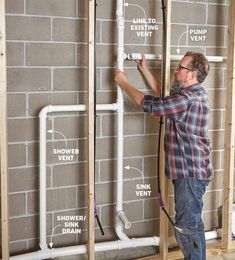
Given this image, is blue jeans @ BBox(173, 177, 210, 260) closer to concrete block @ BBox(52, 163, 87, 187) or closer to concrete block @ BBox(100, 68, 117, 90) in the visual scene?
concrete block @ BBox(52, 163, 87, 187)

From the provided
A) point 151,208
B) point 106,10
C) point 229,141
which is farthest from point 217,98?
point 106,10

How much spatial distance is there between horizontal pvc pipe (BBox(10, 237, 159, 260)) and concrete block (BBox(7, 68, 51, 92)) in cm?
100

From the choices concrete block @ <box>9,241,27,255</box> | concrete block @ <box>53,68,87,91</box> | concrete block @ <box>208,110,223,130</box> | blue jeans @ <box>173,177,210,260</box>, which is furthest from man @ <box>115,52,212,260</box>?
concrete block @ <box>9,241,27,255</box>

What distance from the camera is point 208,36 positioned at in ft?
8.75

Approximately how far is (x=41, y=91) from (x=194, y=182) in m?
1.05

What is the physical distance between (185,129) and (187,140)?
0.22 ft

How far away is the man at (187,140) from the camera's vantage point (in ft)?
6.99

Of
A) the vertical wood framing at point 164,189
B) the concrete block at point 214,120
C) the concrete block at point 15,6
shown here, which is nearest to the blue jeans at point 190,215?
the vertical wood framing at point 164,189

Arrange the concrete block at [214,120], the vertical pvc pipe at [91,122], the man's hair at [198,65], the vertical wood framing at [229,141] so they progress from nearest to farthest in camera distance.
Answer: the vertical pvc pipe at [91,122], the man's hair at [198,65], the vertical wood framing at [229,141], the concrete block at [214,120]

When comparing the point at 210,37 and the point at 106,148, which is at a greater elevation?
the point at 210,37

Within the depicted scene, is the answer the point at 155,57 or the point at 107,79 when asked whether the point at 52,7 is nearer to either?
the point at 107,79

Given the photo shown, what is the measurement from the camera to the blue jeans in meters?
2.22

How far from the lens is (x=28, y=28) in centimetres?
219

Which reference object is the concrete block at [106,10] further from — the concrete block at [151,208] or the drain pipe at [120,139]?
the concrete block at [151,208]
